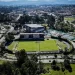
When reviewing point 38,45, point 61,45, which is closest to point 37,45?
point 38,45

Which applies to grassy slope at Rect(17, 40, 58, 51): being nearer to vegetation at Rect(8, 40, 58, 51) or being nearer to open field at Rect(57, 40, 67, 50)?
vegetation at Rect(8, 40, 58, 51)

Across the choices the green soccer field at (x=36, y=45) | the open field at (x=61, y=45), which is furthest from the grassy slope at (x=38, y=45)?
the open field at (x=61, y=45)

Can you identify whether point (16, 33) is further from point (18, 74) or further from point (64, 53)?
point (18, 74)

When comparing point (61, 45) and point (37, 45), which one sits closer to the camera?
point (37, 45)

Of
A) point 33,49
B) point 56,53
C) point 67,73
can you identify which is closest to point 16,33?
point 33,49

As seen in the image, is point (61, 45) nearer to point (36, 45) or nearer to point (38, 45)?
point (38, 45)

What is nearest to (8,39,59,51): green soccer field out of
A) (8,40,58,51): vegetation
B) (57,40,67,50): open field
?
(8,40,58,51): vegetation

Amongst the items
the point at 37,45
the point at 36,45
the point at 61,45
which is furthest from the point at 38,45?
the point at 61,45

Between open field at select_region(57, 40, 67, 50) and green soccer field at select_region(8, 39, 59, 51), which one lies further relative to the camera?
open field at select_region(57, 40, 67, 50)

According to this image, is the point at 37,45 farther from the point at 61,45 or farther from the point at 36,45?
the point at 61,45
